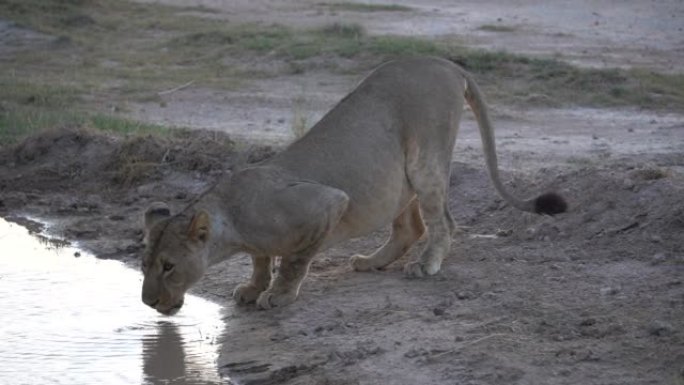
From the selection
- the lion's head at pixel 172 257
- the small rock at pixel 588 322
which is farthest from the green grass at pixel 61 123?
the small rock at pixel 588 322

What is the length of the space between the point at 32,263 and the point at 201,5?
16.1 meters

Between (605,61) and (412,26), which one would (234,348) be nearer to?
(605,61)

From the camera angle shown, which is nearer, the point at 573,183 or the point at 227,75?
the point at 573,183

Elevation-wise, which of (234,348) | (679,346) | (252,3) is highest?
(679,346)

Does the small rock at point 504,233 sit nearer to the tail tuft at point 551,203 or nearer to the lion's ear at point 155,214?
the tail tuft at point 551,203

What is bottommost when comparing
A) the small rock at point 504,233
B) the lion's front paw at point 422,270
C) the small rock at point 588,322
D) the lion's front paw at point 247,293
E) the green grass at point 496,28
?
the green grass at point 496,28

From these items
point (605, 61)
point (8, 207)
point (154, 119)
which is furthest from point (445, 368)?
point (605, 61)

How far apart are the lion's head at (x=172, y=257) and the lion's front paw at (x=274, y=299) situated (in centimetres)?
50

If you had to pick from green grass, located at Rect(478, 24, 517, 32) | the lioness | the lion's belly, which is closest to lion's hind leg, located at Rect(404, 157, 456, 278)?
the lioness

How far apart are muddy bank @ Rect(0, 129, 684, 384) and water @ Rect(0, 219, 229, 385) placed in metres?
0.19

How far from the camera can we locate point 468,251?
333 inches

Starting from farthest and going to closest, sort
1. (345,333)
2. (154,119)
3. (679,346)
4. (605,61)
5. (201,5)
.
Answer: (201,5), (605,61), (154,119), (345,333), (679,346)

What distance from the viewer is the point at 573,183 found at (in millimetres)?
9023

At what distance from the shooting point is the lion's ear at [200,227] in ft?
23.7
